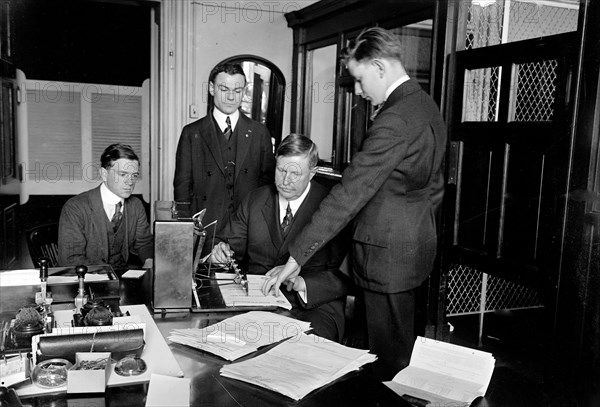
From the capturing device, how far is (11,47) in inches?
227

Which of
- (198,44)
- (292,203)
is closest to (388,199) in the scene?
(292,203)

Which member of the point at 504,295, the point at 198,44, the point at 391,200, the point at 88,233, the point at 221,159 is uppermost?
the point at 198,44

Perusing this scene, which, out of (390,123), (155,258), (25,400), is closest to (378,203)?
(390,123)

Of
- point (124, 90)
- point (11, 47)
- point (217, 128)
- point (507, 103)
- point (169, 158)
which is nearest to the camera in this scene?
point (507, 103)

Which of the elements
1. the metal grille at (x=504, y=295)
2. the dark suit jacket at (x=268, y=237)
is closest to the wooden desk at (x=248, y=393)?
the dark suit jacket at (x=268, y=237)

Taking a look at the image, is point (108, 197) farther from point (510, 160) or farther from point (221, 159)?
point (510, 160)

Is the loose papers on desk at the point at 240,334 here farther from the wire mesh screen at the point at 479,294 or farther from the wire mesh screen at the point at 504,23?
the wire mesh screen at the point at 504,23

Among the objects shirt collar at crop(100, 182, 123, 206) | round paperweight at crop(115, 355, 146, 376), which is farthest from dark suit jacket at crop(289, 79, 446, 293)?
shirt collar at crop(100, 182, 123, 206)

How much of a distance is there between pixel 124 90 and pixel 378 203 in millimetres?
4757

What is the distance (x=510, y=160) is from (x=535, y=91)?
0.37m

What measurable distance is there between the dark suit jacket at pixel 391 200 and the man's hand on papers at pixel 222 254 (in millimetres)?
359

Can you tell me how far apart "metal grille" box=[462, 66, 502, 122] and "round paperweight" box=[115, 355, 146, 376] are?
254 cm

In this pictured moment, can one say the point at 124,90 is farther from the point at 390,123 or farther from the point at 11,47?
the point at 390,123

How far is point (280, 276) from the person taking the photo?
2.13 m
